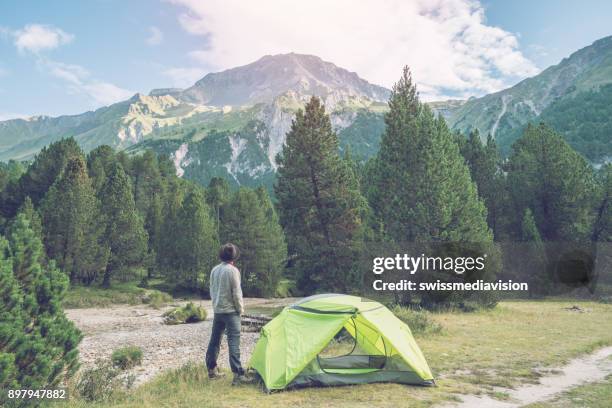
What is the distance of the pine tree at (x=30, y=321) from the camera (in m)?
8.13

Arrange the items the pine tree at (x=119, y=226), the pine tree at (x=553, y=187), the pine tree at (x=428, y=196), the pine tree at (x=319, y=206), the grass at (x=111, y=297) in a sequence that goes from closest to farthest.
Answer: the pine tree at (x=428, y=196) < the pine tree at (x=319, y=206) < the grass at (x=111, y=297) < the pine tree at (x=553, y=187) < the pine tree at (x=119, y=226)

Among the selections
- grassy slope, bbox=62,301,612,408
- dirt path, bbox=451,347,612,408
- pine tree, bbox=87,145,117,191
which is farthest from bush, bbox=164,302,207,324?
dirt path, bbox=451,347,612,408

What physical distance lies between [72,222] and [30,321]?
39.6 m

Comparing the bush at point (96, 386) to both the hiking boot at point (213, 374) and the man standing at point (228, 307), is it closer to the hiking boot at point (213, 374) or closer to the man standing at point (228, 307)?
the hiking boot at point (213, 374)

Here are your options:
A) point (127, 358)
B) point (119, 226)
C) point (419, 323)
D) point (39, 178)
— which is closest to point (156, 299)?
point (119, 226)

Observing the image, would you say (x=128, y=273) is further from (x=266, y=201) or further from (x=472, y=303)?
(x=472, y=303)

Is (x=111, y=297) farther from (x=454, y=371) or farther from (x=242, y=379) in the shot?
(x=454, y=371)

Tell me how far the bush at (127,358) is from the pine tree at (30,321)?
8.17 metres

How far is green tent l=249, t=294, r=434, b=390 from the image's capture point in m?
10.7

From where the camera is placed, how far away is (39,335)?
8.65 meters

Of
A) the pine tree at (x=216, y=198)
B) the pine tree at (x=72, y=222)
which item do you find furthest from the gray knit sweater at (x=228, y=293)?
the pine tree at (x=216, y=198)

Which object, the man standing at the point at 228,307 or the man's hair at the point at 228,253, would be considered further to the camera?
the man's hair at the point at 228,253

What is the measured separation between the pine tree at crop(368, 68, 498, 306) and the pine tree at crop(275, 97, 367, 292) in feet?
16.9

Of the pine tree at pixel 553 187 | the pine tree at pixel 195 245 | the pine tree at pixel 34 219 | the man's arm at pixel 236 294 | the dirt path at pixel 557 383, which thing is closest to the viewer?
the dirt path at pixel 557 383
